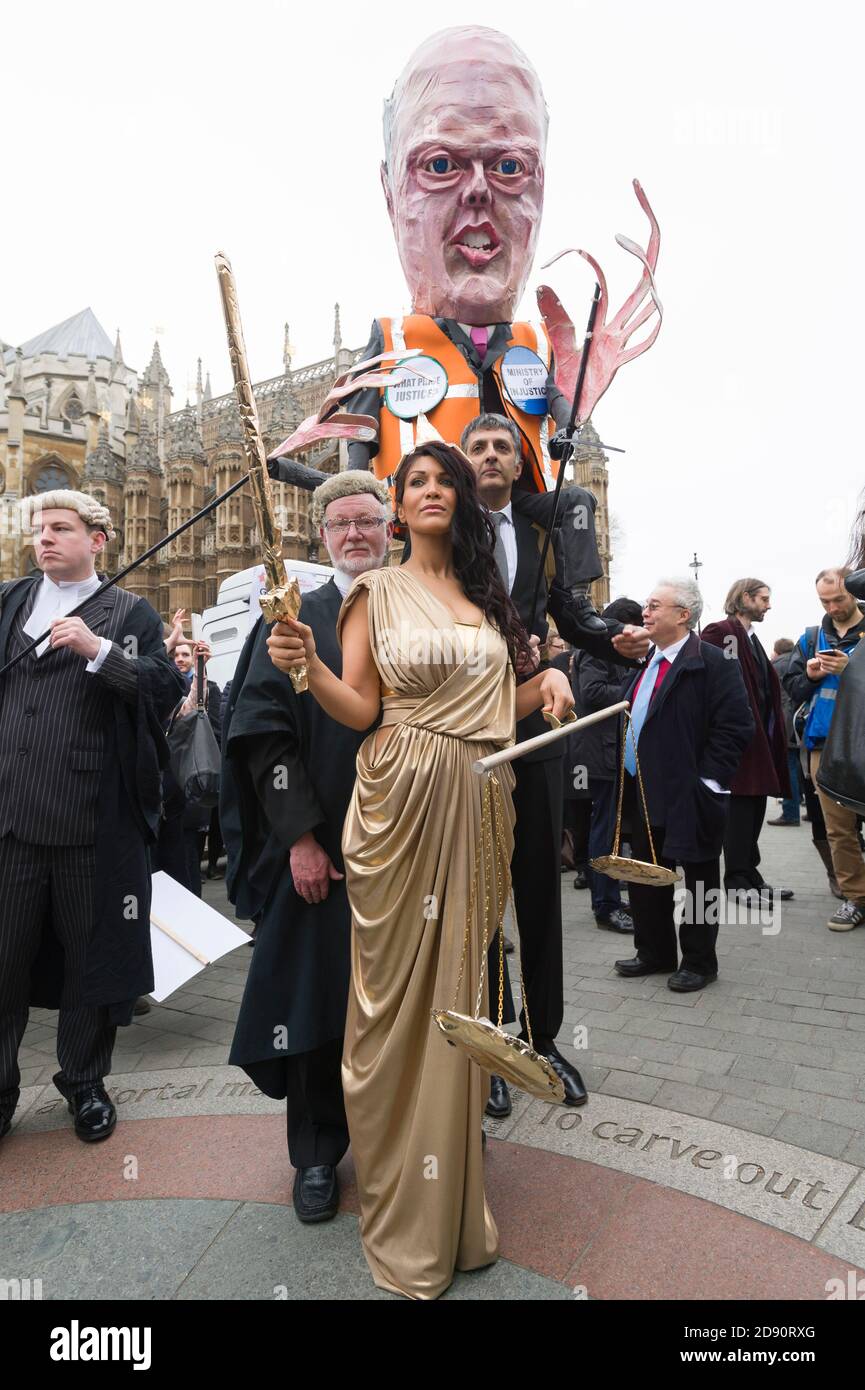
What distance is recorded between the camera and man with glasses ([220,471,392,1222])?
2.81 m

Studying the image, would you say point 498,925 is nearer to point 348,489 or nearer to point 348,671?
point 348,671

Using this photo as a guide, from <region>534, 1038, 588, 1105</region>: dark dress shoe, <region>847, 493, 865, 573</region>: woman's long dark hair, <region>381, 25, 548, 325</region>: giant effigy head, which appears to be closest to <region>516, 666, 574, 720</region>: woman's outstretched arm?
<region>847, 493, 865, 573</region>: woman's long dark hair

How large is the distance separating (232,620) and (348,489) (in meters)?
8.48

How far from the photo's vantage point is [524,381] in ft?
12.4

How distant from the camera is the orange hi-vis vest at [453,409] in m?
3.74

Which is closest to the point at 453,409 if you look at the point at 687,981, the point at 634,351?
the point at 634,351

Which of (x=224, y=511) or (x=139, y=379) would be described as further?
(x=139, y=379)

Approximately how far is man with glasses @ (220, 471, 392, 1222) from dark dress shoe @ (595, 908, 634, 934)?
4022 mm

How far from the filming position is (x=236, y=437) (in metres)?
45.0

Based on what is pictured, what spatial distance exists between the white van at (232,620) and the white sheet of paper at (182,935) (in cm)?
579

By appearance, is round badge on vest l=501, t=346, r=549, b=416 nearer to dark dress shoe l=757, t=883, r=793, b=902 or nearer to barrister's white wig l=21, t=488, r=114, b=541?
barrister's white wig l=21, t=488, r=114, b=541

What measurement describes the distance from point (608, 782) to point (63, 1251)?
499 centimetres
